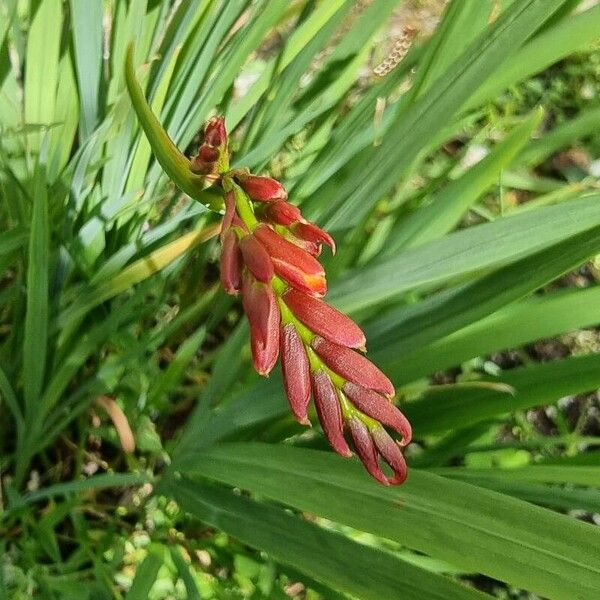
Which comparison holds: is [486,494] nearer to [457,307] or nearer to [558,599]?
[558,599]

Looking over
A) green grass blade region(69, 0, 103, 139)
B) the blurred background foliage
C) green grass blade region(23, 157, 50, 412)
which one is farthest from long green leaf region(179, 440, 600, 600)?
green grass blade region(69, 0, 103, 139)

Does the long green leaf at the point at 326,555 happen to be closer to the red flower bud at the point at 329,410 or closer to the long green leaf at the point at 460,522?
the long green leaf at the point at 460,522

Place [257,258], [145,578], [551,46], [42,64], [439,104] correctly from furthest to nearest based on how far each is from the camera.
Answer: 1. [42,64]
2. [145,578]
3. [551,46]
4. [439,104]
5. [257,258]

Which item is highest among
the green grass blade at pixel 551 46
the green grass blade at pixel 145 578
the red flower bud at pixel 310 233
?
the green grass blade at pixel 551 46

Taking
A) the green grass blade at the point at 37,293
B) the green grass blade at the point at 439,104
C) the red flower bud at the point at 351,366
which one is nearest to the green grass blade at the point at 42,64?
the green grass blade at the point at 37,293

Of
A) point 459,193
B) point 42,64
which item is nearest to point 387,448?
point 459,193

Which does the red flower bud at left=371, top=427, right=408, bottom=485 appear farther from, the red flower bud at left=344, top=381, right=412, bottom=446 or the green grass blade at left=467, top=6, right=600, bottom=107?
the green grass blade at left=467, top=6, right=600, bottom=107

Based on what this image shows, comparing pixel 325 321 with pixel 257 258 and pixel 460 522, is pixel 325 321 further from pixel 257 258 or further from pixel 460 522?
pixel 460 522
